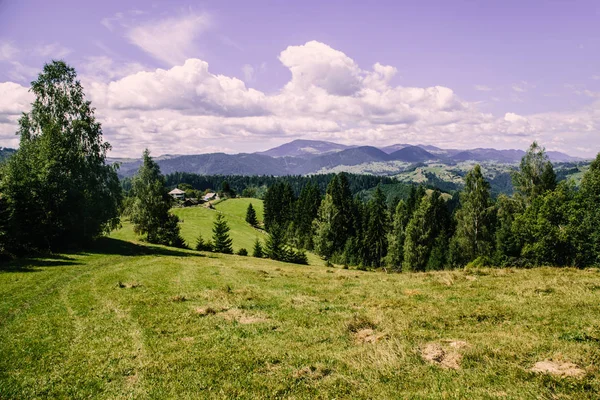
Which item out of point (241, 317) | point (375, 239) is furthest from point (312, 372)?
point (375, 239)

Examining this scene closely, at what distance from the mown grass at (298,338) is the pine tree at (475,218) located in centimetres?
3490

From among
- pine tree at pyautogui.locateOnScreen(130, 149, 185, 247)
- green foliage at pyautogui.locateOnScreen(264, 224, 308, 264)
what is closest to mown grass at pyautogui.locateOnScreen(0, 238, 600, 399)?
pine tree at pyautogui.locateOnScreen(130, 149, 185, 247)

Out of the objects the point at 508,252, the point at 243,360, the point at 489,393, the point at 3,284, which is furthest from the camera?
the point at 508,252

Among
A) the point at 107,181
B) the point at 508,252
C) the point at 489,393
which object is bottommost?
the point at 508,252

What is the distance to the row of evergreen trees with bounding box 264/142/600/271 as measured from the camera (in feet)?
149

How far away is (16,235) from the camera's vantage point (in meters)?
34.2

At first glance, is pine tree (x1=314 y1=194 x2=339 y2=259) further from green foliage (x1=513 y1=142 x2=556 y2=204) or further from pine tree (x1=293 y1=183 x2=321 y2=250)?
green foliage (x1=513 y1=142 x2=556 y2=204)

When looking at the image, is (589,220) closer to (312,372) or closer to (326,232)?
(312,372)

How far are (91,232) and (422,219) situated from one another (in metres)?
59.7

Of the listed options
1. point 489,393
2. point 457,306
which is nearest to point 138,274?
point 457,306

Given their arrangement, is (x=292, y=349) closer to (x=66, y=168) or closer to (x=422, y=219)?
(x=66, y=168)

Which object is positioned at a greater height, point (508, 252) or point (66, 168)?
point (66, 168)

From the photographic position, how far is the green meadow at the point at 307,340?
8945 millimetres

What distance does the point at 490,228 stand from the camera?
60312 millimetres
